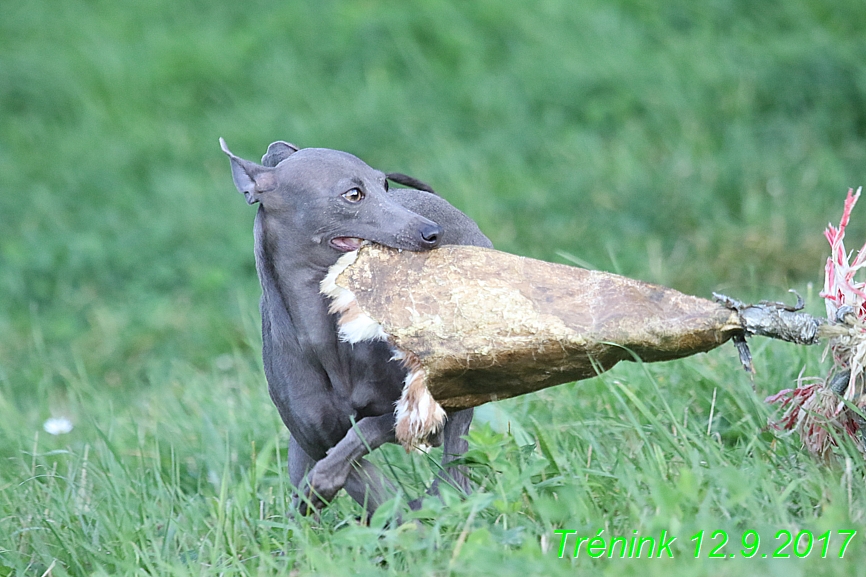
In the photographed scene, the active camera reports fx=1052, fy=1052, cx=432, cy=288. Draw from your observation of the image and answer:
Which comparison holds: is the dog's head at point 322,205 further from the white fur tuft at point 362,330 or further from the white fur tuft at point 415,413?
the white fur tuft at point 415,413

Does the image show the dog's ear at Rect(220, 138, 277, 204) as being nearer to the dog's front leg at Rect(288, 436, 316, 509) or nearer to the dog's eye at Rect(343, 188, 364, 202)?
the dog's eye at Rect(343, 188, 364, 202)

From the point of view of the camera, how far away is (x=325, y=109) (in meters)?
7.88

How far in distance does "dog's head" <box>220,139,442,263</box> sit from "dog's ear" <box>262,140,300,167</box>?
24cm

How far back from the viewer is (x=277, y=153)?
3105 mm

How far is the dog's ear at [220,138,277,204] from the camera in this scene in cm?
278

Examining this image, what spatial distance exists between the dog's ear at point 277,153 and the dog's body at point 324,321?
19 centimetres

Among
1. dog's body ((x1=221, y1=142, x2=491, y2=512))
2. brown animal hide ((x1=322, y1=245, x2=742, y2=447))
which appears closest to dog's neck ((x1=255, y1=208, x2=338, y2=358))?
dog's body ((x1=221, y1=142, x2=491, y2=512))

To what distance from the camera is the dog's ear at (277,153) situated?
10.1ft

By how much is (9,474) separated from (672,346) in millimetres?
2188

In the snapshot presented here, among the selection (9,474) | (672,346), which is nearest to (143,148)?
(9,474)

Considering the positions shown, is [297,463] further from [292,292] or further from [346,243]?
[346,243]

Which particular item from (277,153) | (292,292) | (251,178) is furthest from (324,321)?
(277,153)

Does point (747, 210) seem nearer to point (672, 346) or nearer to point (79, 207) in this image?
point (672, 346)

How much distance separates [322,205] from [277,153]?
0.42 meters
